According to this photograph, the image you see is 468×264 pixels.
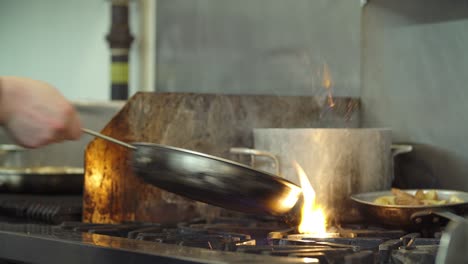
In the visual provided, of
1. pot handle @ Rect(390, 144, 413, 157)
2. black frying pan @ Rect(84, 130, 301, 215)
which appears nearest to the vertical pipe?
pot handle @ Rect(390, 144, 413, 157)

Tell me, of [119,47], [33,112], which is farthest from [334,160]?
[119,47]

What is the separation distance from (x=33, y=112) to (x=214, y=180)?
267mm

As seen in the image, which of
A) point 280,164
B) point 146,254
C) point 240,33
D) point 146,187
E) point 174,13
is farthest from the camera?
point 174,13

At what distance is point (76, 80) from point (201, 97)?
1.54 metres

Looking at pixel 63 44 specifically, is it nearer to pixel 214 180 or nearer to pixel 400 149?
pixel 400 149

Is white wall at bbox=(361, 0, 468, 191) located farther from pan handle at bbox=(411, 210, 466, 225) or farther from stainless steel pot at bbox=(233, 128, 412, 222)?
pan handle at bbox=(411, 210, 466, 225)

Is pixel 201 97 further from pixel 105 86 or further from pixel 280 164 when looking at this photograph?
pixel 105 86

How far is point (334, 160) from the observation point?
1381 mm

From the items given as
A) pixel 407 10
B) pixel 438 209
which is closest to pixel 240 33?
pixel 407 10

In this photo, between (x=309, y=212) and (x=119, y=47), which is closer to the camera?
(x=309, y=212)

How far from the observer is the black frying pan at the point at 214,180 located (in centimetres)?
114

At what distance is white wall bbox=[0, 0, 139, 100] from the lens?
2.88 meters

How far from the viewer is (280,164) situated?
54.9 inches

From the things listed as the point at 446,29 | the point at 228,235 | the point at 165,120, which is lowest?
the point at 228,235
